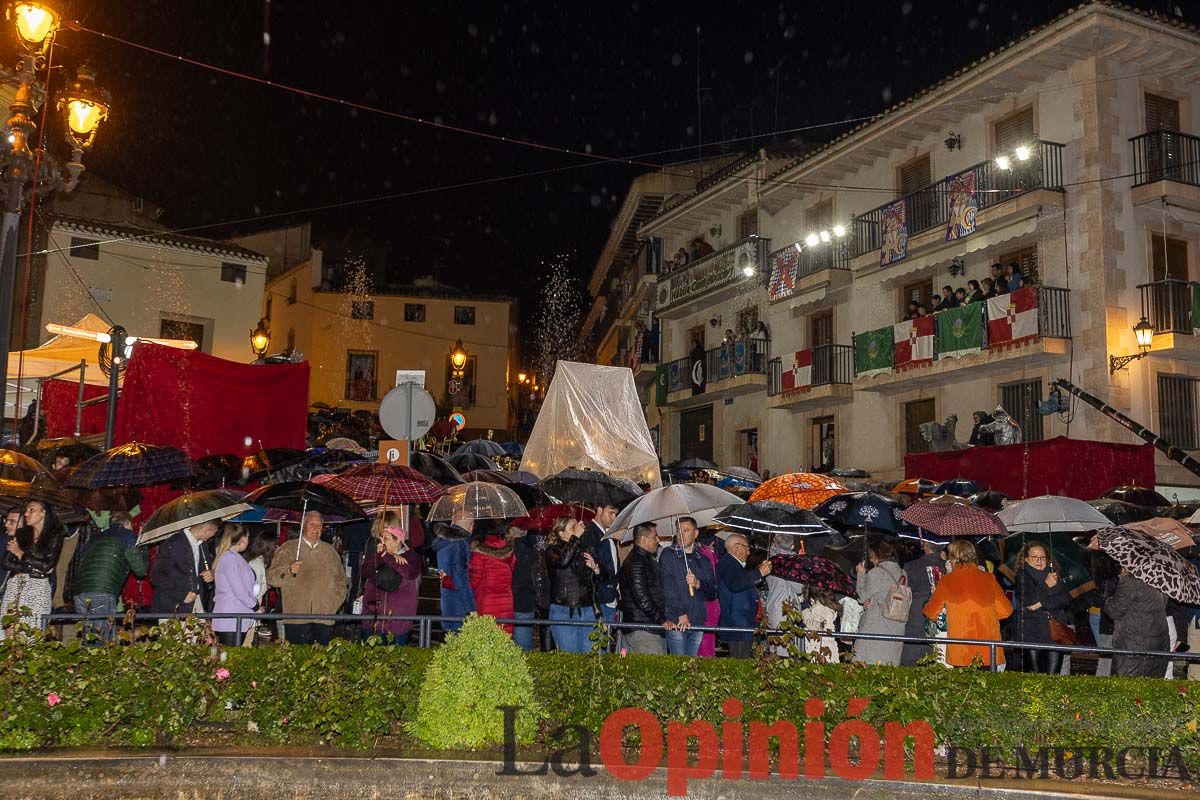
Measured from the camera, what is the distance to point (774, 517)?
10.5 metres

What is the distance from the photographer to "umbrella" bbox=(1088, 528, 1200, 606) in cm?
887

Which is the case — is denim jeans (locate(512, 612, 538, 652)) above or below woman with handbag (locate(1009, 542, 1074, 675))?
below

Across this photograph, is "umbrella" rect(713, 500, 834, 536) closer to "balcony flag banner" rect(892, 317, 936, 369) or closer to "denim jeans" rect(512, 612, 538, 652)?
"denim jeans" rect(512, 612, 538, 652)

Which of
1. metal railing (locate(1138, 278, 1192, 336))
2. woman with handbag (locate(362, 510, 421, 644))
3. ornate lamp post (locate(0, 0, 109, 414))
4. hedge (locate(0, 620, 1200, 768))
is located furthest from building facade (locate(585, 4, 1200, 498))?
ornate lamp post (locate(0, 0, 109, 414))

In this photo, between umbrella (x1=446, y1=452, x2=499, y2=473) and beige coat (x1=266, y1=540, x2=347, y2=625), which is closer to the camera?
beige coat (x1=266, y1=540, x2=347, y2=625)

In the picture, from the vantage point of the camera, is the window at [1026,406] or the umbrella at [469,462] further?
the window at [1026,406]

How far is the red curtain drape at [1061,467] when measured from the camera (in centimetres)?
1789

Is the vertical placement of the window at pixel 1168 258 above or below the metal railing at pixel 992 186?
below

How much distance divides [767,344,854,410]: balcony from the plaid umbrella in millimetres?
17975

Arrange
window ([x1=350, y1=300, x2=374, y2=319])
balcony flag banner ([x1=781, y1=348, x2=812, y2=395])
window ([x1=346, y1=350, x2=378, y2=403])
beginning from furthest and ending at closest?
window ([x1=346, y1=350, x2=378, y2=403]) < window ([x1=350, y1=300, x2=374, y2=319]) < balcony flag banner ([x1=781, y1=348, x2=812, y2=395])

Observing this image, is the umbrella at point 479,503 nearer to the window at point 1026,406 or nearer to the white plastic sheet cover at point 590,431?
the white plastic sheet cover at point 590,431

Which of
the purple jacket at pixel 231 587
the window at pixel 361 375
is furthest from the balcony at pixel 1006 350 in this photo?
the window at pixel 361 375

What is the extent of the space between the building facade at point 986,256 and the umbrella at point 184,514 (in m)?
17.1

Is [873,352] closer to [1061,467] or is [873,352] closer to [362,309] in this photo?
[1061,467]
